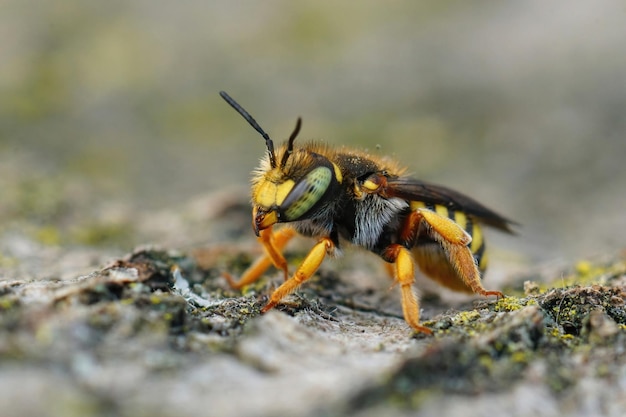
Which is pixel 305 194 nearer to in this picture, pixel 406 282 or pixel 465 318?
pixel 406 282

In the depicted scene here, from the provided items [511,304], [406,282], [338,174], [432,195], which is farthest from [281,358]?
[432,195]

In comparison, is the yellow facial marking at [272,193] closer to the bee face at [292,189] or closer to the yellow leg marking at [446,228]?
the bee face at [292,189]

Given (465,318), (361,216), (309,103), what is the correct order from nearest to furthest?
(465,318) < (361,216) < (309,103)

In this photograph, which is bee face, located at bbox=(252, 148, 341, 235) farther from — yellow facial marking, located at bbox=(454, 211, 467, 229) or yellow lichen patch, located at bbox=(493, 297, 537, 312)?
yellow lichen patch, located at bbox=(493, 297, 537, 312)

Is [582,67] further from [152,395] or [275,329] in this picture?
[152,395]

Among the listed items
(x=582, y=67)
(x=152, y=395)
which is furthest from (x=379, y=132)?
(x=152, y=395)

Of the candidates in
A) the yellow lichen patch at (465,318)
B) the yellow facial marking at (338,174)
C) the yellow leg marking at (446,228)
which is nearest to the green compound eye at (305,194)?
the yellow facial marking at (338,174)
